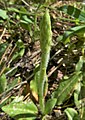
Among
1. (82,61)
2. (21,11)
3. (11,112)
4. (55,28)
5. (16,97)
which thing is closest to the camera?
(11,112)

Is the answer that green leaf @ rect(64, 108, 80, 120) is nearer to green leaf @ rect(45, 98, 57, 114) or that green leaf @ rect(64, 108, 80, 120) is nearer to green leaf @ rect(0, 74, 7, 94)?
green leaf @ rect(45, 98, 57, 114)

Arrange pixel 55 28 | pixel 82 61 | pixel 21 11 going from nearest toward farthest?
pixel 82 61 → pixel 21 11 → pixel 55 28

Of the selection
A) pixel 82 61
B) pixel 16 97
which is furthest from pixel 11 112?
pixel 82 61

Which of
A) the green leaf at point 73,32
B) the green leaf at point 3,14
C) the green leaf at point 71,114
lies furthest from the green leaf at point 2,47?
the green leaf at point 71,114

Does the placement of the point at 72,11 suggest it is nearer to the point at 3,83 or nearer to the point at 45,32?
the point at 3,83

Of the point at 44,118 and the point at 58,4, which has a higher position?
the point at 58,4

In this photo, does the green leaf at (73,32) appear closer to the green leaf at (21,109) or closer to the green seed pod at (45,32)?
the green leaf at (21,109)

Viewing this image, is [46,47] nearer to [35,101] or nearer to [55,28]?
[35,101]
